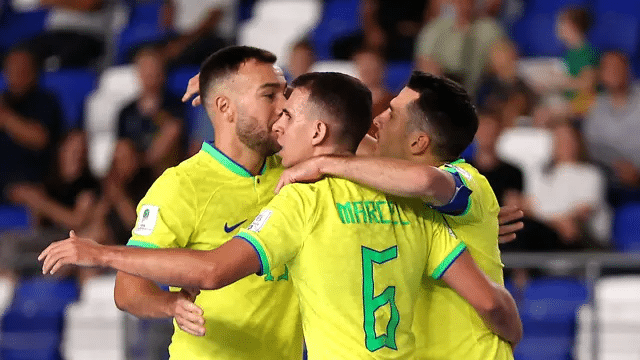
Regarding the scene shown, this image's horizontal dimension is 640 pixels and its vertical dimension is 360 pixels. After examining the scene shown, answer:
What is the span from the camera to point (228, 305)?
150 inches

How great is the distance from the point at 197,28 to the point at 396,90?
7.56 feet

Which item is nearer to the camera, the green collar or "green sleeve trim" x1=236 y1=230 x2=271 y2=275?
"green sleeve trim" x1=236 y1=230 x2=271 y2=275

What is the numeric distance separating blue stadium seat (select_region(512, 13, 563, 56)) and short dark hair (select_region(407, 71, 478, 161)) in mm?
5840

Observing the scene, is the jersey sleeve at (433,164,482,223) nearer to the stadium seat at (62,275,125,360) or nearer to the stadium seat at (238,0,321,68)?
A: the stadium seat at (62,275,125,360)

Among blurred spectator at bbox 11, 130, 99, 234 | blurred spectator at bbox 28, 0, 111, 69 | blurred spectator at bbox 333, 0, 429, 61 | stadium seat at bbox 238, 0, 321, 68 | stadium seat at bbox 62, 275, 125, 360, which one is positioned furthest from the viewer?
blurred spectator at bbox 28, 0, 111, 69

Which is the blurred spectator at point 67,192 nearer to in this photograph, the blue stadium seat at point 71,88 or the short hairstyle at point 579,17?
the blue stadium seat at point 71,88

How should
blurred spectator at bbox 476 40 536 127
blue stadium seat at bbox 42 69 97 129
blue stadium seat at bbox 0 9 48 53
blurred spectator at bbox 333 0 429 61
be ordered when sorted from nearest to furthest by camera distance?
1. blurred spectator at bbox 476 40 536 127
2. blurred spectator at bbox 333 0 429 61
3. blue stadium seat at bbox 42 69 97 129
4. blue stadium seat at bbox 0 9 48 53

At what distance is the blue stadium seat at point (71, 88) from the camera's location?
10.1 meters

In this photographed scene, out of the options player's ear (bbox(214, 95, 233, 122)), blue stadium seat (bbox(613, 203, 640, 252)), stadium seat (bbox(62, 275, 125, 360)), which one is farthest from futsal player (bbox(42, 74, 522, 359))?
blue stadium seat (bbox(613, 203, 640, 252))

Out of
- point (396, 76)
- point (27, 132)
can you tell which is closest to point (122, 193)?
point (27, 132)

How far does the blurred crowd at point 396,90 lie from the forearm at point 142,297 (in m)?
3.79

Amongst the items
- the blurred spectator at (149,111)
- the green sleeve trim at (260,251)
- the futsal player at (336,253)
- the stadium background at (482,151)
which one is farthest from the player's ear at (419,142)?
the blurred spectator at (149,111)

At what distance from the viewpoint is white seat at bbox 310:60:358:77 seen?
912 cm

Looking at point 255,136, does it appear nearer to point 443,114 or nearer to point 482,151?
point 443,114
